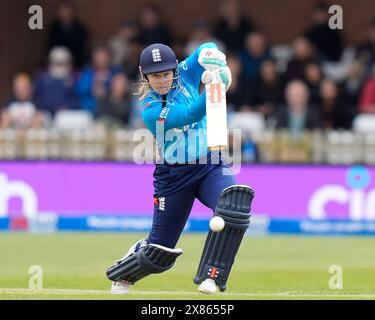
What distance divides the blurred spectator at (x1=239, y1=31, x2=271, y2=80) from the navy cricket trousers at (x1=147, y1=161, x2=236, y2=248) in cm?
805

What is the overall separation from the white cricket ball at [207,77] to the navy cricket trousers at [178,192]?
2.53ft

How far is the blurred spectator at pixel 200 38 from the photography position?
→ 16594mm

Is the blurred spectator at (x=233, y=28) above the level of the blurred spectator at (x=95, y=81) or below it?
above

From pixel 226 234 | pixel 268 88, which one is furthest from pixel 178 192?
pixel 268 88

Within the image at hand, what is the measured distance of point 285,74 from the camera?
630 inches

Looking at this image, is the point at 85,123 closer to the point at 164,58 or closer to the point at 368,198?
the point at 368,198

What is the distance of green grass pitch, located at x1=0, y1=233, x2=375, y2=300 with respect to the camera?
28.4 ft

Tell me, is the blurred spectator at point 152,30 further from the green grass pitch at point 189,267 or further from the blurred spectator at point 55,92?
the green grass pitch at point 189,267

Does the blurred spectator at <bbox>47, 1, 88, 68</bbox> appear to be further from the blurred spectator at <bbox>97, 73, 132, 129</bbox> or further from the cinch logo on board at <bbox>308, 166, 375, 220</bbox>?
the cinch logo on board at <bbox>308, 166, 375, 220</bbox>

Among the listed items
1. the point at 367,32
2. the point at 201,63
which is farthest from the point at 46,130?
the point at 201,63

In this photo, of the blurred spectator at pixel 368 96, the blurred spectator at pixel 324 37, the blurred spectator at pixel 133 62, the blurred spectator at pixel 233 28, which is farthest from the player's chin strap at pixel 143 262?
the blurred spectator at pixel 324 37

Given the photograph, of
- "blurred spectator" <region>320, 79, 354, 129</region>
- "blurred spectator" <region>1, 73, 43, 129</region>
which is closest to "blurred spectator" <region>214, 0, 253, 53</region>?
"blurred spectator" <region>320, 79, 354, 129</region>

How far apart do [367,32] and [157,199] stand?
10.5 meters
